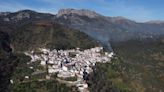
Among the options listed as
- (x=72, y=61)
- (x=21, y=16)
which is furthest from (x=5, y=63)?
(x=21, y=16)

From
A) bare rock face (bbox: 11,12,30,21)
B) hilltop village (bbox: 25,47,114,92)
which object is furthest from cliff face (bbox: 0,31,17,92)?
bare rock face (bbox: 11,12,30,21)

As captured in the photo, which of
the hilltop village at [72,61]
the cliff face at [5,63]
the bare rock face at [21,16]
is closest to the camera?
the hilltop village at [72,61]


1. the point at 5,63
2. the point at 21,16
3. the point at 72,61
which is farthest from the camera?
the point at 21,16

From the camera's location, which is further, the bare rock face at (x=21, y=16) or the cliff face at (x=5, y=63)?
the bare rock face at (x=21, y=16)

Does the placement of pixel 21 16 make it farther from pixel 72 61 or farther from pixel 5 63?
pixel 72 61

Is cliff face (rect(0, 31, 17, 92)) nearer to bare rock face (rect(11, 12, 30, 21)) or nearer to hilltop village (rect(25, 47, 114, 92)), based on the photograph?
hilltop village (rect(25, 47, 114, 92))

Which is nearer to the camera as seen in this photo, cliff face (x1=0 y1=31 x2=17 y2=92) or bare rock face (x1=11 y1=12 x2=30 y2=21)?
cliff face (x1=0 y1=31 x2=17 y2=92)

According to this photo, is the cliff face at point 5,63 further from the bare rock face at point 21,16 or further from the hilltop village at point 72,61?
the bare rock face at point 21,16

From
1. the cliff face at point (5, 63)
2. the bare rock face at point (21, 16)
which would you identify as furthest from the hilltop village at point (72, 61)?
the bare rock face at point (21, 16)
